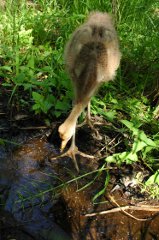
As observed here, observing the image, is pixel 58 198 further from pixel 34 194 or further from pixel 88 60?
pixel 88 60

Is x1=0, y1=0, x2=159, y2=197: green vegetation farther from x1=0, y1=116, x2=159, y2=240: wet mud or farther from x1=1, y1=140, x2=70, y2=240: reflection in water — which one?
x1=1, y1=140, x2=70, y2=240: reflection in water

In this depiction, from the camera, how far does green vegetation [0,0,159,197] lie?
3424mm

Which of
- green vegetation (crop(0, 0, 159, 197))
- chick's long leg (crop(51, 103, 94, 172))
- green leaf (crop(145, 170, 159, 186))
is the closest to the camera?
chick's long leg (crop(51, 103, 94, 172))

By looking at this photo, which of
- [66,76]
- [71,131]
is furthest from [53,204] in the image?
[66,76]

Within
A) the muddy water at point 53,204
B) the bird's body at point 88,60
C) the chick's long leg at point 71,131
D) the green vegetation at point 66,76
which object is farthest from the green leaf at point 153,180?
the bird's body at point 88,60

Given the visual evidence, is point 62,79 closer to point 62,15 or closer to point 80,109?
point 80,109

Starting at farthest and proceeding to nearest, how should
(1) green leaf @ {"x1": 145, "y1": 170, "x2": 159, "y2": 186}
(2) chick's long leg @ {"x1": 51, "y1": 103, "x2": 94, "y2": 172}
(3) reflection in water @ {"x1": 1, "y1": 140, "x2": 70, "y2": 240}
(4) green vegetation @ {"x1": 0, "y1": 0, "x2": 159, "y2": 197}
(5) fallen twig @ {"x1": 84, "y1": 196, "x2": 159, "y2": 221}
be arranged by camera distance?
(4) green vegetation @ {"x1": 0, "y1": 0, "x2": 159, "y2": 197}
(1) green leaf @ {"x1": 145, "y1": 170, "x2": 159, "y2": 186}
(2) chick's long leg @ {"x1": 51, "y1": 103, "x2": 94, "y2": 172}
(5) fallen twig @ {"x1": 84, "y1": 196, "x2": 159, "y2": 221}
(3) reflection in water @ {"x1": 1, "y1": 140, "x2": 70, "y2": 240}

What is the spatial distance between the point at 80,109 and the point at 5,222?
0.96 m

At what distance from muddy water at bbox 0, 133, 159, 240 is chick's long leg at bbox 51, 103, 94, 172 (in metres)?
0.06

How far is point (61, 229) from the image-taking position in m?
2.61

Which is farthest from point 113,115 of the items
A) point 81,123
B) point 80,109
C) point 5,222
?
point 5,222

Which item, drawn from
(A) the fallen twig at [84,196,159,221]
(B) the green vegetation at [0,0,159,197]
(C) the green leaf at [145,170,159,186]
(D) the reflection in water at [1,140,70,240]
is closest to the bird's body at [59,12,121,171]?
(D) the reflection in water at [1,140,70,240]

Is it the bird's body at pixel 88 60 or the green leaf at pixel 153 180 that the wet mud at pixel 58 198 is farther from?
the bird's body at pixel 88 60

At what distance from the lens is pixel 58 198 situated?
9.27 ft
